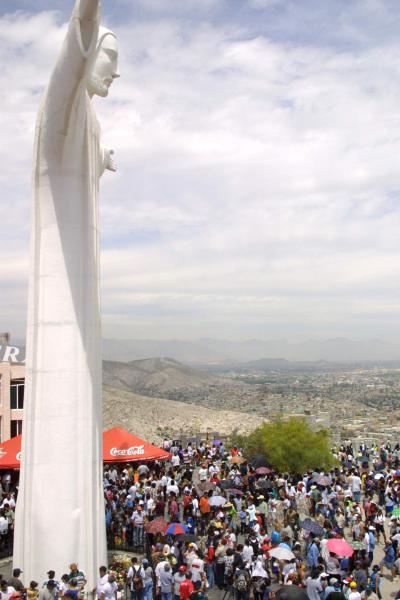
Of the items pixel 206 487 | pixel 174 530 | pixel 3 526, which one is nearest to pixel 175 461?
pixel 206 487

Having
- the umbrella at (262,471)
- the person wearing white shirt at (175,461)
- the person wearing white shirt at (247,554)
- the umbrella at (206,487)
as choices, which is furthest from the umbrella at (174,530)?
the person wearing white shirt at (175,461)

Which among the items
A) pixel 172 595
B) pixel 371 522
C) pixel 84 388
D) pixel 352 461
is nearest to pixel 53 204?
pixel 84 388

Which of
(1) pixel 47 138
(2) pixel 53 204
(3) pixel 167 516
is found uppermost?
(1) pixel 47 138

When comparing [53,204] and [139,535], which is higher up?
[53,204]

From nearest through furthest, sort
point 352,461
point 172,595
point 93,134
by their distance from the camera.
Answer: point 172,595
point 93,134
point 352,461

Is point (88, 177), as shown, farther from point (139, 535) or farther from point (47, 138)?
point (139, 535)

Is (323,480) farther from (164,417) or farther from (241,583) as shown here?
(164,417)

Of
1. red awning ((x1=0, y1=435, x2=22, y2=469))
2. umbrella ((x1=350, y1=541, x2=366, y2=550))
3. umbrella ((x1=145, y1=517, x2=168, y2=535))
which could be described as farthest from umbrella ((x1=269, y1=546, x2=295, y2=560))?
red awning ((x1=0, y1=435, x2=22, y2=469))
